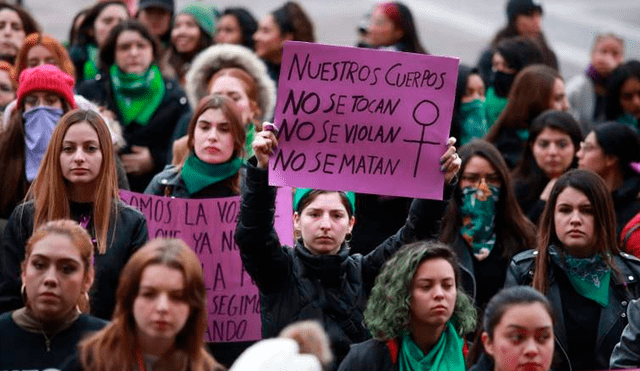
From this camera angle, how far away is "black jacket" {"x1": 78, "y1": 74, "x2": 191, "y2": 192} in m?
11.2

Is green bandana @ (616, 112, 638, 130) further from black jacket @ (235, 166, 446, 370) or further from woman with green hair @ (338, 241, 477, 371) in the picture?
woman with green hair @ (338, 241, 477, 371)

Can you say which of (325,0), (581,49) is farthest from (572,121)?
(325,0)

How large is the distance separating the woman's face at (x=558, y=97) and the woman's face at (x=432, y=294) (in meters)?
4.58

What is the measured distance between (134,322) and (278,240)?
1526mm

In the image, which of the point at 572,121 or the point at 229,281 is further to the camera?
the point at 572,121

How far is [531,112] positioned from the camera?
11.7 metres

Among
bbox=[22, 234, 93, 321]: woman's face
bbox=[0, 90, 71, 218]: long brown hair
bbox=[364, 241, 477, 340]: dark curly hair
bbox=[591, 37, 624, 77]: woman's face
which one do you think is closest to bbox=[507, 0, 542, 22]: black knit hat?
bbox=[591, 37, 624, 77]: woman's face

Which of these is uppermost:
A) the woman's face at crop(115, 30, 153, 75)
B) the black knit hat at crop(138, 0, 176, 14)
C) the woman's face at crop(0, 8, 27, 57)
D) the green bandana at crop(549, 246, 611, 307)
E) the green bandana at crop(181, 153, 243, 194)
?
the black knit hat at crop(138, 0, 176, 14)

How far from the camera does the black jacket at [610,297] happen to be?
26.4 feet

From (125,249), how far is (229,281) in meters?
0.87

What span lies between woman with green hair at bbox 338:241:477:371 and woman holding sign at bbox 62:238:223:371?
1.09 m

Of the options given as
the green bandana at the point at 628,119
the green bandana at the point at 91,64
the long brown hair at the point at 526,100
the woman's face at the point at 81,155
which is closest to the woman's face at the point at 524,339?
the woman's face at the point at 81,155

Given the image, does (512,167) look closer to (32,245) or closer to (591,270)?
(591,270)

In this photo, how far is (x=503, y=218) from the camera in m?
9.49
